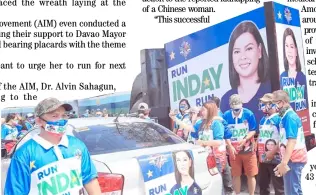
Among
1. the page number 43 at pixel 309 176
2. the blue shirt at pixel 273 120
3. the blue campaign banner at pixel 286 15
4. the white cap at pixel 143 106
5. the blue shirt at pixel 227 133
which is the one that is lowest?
the page number 43 at pixel 309 176

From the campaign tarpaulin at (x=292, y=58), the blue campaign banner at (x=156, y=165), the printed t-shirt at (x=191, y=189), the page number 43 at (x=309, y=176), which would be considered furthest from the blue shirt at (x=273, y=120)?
the blue campaign banner at (x=156, y=165)

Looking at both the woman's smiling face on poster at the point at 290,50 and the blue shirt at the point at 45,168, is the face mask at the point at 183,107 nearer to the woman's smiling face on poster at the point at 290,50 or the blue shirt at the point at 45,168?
the woman's smiling face on poster at the point at 290,50

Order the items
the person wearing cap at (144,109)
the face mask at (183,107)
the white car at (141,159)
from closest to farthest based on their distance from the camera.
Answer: the white car at (141,159)
the face mask at (183,107)
the person wearing cap at (144,109)

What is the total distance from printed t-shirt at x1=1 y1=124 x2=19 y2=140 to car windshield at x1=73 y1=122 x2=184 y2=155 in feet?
5.04

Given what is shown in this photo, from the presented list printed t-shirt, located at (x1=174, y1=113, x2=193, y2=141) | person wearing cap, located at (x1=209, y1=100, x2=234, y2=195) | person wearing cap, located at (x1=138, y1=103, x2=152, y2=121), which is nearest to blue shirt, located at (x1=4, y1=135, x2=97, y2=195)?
person wearing cap, located at (x1=209, y1=100, x2=234, y2=195)

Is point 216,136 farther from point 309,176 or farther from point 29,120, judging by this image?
point 29,120

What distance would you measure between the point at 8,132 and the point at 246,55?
2.57 meters

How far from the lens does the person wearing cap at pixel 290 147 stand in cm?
400

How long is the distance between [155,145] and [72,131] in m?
0.63

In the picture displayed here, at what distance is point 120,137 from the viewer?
349 centimetres

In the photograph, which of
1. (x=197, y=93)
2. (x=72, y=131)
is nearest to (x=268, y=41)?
(x=197, y=93)

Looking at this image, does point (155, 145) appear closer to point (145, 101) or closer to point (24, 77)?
point (24, 77)

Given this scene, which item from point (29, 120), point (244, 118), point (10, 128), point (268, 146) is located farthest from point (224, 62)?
point (10, 128)

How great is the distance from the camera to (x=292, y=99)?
182 inches
